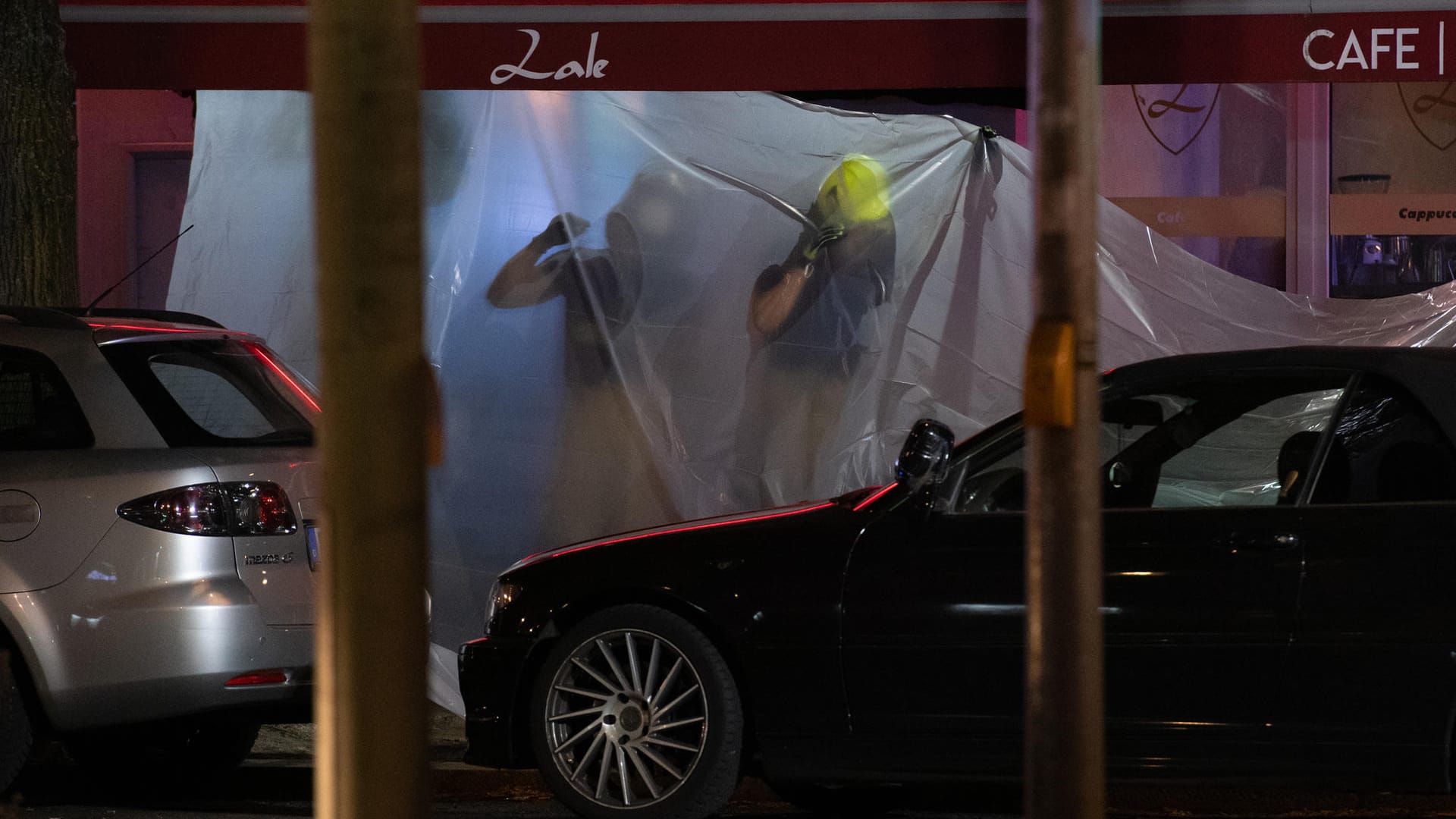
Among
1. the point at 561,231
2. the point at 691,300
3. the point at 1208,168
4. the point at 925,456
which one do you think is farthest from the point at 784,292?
the point at 1208,168

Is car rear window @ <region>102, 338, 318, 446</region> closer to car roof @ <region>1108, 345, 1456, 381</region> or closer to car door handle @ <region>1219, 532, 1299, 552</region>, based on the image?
car roof @ <region>1108, 345, 1456, 381</region>

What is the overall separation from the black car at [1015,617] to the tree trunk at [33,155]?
343cm

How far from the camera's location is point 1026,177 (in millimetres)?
8742

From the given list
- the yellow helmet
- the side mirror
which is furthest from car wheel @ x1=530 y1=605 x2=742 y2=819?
the yellow helmet

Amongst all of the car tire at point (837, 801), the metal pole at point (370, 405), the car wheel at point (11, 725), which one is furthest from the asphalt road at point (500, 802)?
the metal pole at point (370, 405)

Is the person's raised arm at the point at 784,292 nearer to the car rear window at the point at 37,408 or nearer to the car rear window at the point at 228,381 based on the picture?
the car rear window at the point at 228,381

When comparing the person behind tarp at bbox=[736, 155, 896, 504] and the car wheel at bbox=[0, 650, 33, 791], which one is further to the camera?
the person behind tarp at bbox=[736, 155, 896, 504]

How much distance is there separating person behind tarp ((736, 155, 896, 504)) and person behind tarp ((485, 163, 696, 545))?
1.61 ft

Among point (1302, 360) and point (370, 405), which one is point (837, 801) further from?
point (370, 405)

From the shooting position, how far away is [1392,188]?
33.9 ft

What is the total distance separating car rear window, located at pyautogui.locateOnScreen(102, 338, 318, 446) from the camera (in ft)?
19.3

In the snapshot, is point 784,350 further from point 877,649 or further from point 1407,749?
point 1407,749

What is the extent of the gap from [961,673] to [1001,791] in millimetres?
1391

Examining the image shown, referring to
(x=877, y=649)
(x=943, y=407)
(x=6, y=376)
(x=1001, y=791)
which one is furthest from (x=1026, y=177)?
(x=6, y=376)
